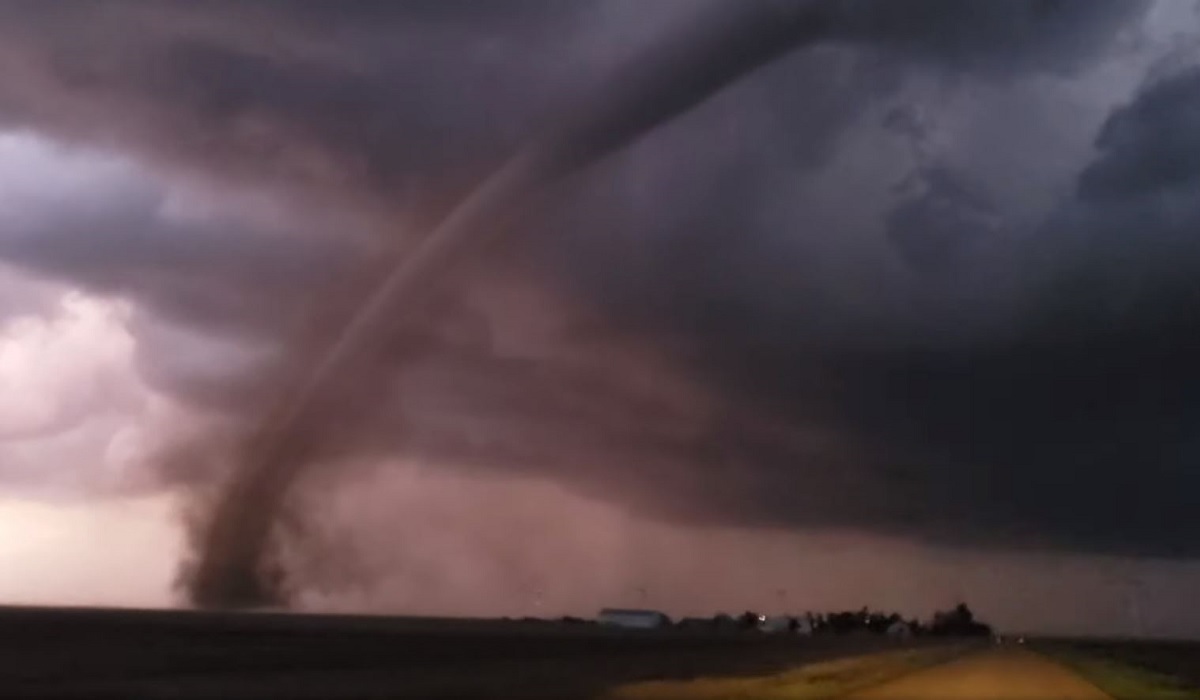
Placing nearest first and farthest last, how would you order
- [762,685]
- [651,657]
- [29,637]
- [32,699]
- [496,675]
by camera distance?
[32,699] < [762,685] < [496,675] < [651,657] < [29,637]

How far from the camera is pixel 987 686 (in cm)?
7156

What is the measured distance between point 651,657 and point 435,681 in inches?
1942

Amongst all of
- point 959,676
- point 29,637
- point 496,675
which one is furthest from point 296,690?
point 29,637

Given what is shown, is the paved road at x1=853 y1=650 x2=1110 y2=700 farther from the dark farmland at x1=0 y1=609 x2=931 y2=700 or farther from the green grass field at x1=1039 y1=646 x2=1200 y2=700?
the dark farmland at x1=0 y1=609 x2=931 y2=700

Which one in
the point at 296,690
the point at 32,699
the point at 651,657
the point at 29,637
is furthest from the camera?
the point at 29,637

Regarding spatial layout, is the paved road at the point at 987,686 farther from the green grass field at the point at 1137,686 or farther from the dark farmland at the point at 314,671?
the dark farmland at the point at 314,671

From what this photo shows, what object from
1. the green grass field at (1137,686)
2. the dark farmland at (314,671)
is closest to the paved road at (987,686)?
the green grass field at (1137,686)

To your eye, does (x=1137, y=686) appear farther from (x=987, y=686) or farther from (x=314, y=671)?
(x=314, y=671)

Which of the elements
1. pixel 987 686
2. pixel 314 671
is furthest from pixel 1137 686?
pixel 314 671

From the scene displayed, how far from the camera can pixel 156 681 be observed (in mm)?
72125

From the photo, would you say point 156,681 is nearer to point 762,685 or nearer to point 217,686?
point 217,686

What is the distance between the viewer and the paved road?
204 ft

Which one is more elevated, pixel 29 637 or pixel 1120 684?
pixel 29 637

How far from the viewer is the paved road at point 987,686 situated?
62.2 metres
